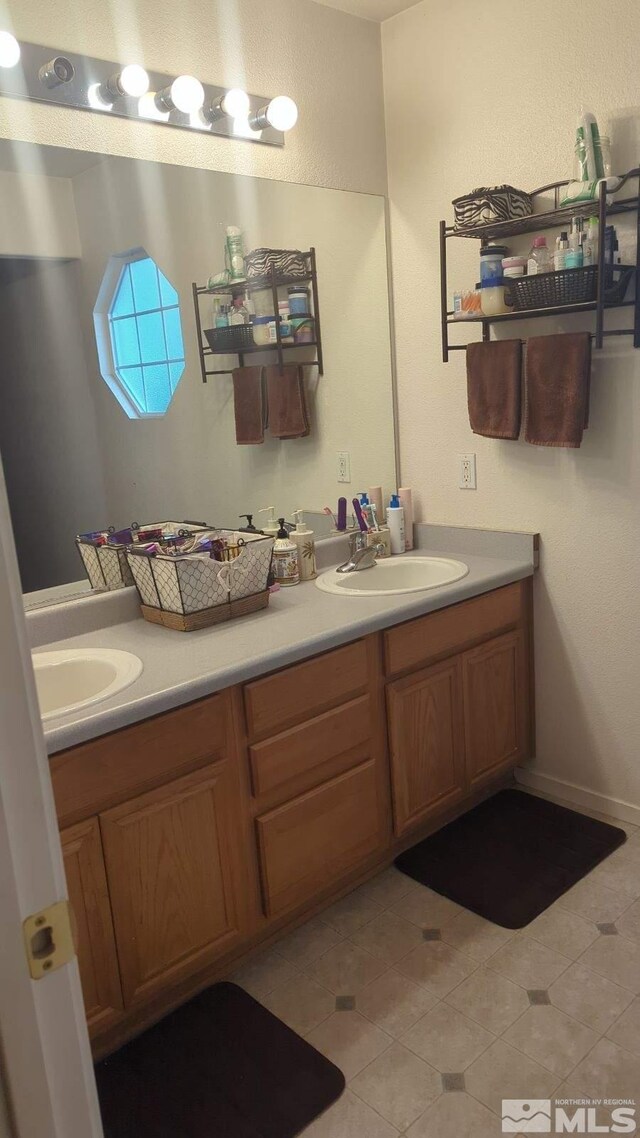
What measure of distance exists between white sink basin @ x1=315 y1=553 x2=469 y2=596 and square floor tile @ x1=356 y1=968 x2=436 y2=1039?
1.01m

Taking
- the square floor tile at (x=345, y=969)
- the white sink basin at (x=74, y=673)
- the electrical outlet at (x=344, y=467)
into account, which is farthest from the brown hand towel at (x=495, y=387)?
the square floor tile at (x=345, y=969)

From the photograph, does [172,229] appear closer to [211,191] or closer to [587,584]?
[211,191]

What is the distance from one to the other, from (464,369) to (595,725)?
3.93 feet

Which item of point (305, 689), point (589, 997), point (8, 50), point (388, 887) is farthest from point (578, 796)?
point (8, 50)

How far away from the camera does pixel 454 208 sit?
2.41 meters

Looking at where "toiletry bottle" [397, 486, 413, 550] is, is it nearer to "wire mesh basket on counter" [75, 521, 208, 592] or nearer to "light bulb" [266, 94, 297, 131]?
"wire mesh basket on counter" [75, 521, 208, 592]

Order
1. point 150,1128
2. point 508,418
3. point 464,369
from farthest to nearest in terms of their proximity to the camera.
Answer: point 464,369
point 508,418
point 150,1128

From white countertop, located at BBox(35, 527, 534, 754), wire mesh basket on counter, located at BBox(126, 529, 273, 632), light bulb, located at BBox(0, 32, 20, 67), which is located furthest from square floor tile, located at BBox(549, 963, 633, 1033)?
light bulb, located at BBox(0, 32, 20, 67)

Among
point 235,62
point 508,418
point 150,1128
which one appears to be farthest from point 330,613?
point 235,62

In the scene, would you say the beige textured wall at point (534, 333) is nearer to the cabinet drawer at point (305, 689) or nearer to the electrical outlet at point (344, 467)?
the electrical outlet at point (344, 467)

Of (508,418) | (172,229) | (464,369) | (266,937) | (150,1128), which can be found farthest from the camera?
(464,369)

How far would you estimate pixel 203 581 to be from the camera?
2023 millimetres

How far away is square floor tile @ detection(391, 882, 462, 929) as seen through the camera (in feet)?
6.93

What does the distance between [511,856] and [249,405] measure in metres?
1.53
